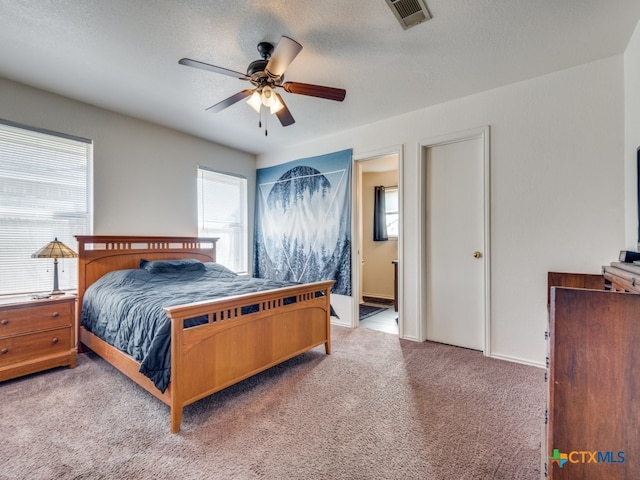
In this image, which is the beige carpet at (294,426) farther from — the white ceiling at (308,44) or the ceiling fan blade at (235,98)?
the white ceiling at (308,44)

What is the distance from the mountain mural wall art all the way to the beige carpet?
64.7 inches

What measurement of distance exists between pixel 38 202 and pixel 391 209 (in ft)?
16.4

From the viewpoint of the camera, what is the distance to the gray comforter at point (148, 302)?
1810 millimetres

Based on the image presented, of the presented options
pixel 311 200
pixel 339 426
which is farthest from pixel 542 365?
pixel 311 200

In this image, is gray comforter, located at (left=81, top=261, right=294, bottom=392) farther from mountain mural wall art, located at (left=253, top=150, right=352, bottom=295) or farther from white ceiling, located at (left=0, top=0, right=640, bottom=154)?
white ceiling, located at (left=0, top=0, right=640, bottom=154)

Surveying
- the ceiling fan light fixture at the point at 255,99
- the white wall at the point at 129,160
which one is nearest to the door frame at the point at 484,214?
the ceiling fan light fixture at the point at 255,99

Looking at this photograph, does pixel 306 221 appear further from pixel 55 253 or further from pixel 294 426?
pixel 294 426

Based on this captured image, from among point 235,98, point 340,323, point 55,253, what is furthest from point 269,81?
point 340,323

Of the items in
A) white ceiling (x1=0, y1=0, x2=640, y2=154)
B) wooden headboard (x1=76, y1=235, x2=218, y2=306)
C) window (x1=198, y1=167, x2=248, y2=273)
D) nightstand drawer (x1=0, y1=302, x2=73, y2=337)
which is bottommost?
nightstand drawer (x1=0, y1=302, x2=73, y2=337)

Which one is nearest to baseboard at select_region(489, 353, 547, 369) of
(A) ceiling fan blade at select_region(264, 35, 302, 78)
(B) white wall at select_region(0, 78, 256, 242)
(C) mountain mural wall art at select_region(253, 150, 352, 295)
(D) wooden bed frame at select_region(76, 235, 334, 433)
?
(D) wooden bed frame at select_region(76, 235, 334, 433)

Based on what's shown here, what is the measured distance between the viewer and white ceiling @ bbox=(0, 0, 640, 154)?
6.11 ft

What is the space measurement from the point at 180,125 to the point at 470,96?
3.30 meters

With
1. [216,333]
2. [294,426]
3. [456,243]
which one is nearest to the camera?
[294,426]

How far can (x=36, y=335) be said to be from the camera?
248 cm
